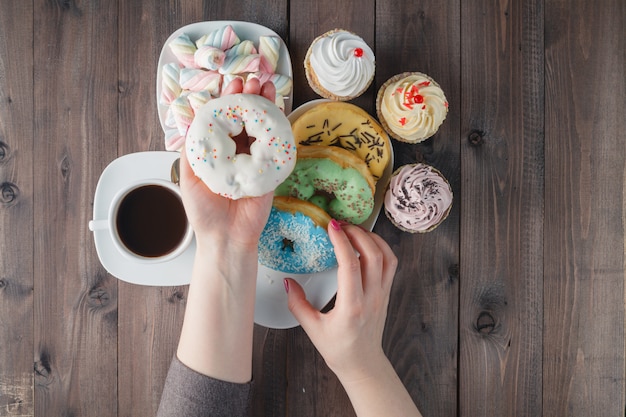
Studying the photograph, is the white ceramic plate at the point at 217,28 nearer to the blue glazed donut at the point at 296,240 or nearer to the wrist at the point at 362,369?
the blue glazed donut at the point at 296,240

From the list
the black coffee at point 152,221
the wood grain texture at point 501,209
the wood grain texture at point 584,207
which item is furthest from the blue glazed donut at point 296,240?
the wood grain texture at point 584,207

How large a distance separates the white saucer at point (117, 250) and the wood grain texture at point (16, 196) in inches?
9.9

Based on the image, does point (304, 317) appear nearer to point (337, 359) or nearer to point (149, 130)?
point (337, 359)

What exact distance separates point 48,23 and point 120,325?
0.79 metres

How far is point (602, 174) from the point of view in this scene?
125 centimetres

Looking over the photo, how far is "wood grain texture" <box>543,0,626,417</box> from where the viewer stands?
124 cm

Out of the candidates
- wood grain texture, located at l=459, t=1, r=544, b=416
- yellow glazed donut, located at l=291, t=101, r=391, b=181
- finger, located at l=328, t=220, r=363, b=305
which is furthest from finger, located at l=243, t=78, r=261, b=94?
wood grain texture, located at l=459, t=1, r=544, b=416

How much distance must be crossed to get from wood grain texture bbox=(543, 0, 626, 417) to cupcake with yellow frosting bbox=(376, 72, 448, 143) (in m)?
0.36

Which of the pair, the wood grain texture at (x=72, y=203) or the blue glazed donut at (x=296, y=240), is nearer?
the blue glazed donut at (x=296, y=240)

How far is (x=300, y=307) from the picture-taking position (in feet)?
3.48

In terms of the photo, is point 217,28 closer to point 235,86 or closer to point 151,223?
point 235,86

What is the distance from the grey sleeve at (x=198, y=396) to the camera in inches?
37.9

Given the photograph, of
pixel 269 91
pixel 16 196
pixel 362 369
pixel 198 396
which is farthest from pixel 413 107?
pixel 16 196

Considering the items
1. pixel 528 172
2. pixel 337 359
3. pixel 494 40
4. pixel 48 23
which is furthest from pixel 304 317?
pixel 48 23
